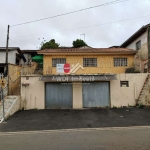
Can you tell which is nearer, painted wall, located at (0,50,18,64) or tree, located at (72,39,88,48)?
painted wall, located at (0,50,18,64)

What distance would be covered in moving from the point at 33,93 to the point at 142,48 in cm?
1309

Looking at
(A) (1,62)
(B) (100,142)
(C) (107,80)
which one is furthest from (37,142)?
(A) (1,62)

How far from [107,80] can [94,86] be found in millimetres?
1382

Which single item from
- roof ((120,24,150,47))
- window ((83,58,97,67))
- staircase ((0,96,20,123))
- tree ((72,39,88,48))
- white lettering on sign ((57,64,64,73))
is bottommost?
staircase ((0,96,20,123))

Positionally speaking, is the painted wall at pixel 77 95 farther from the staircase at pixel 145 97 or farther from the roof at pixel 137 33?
the roof at pixel 137 33

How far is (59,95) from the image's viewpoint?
59.6ft

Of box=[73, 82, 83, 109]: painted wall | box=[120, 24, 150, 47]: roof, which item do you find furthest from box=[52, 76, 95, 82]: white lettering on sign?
box=[120, 24, 150, 47]: roof

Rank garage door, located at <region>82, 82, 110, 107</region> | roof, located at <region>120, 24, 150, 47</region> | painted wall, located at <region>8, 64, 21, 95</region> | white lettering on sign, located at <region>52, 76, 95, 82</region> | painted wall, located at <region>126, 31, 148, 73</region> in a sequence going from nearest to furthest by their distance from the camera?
white lettering on sign, located at <region>52, 76, 95, 82</region>, garage door, located at <region>82, 82, 110, 107</region>, painted wall, located at <region>8, 64, 21, 95</region>, roof, located at <region>120, 24, 150, 47</region>, painted wall, located at <region>126, 31, 148, 73</region>

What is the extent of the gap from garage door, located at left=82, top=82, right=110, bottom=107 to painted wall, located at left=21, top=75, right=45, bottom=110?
406 cm

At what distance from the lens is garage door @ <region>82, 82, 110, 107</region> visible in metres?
18.0

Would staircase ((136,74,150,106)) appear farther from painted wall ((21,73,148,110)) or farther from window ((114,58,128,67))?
window ((114,58,128,67))

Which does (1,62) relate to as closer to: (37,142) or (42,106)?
(42,106)

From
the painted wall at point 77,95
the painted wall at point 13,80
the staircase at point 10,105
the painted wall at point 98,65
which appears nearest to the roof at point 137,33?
the painted wall at point 98,65

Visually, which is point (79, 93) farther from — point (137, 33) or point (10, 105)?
point (137, 33)
